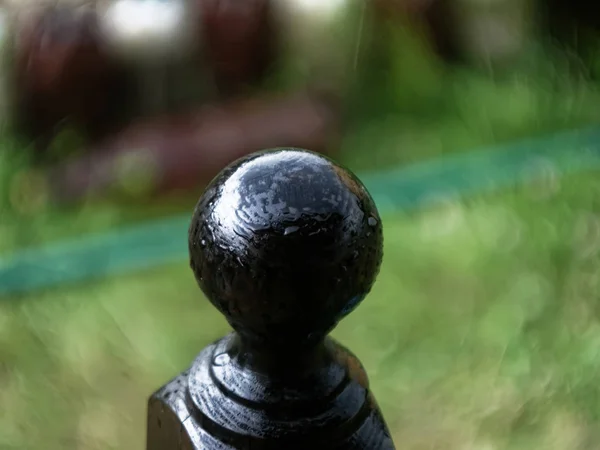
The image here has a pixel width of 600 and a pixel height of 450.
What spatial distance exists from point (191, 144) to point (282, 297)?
191 centimetres

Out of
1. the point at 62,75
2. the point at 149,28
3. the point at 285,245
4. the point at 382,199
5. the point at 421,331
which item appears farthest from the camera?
the point at 149,28

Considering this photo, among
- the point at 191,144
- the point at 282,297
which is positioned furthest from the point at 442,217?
the point at 282,297

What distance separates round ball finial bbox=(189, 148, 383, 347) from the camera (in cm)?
44

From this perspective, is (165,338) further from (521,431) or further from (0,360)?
(521,431)

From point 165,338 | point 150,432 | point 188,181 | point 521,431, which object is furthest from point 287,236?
point 188,181

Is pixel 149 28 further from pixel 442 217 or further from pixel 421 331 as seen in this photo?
pixel 421 331

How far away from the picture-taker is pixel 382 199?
2166mm

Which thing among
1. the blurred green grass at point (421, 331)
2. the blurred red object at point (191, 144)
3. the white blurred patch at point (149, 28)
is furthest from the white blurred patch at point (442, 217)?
the white blurred patch at point (149, 28)

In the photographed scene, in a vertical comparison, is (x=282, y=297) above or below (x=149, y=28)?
above

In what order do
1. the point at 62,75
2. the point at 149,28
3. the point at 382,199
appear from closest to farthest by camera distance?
the point at 382,199, the point at 62,75, the point at 149,28

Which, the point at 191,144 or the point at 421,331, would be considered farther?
the point at 191,144

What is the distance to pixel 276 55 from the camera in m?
2.69

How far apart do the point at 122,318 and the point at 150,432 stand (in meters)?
1.20

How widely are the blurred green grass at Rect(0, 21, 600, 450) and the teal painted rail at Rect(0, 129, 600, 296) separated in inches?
2.2
